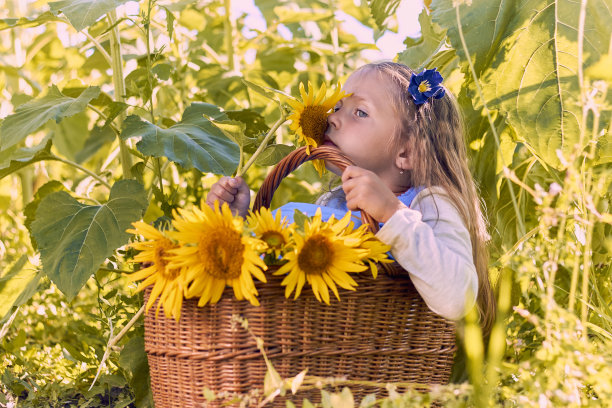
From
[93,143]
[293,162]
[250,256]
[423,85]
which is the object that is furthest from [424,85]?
[93,143]

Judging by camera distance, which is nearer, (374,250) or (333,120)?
(374,250)

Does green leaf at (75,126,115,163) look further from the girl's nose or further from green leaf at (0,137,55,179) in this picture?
the girl's nose

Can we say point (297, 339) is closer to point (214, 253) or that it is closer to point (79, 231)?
point (214, 253)

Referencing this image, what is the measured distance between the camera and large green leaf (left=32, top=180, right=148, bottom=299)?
1.19m

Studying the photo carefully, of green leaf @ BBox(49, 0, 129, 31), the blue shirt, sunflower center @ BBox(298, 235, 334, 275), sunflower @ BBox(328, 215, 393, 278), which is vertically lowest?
sunflower center @ BBox(298, 235, 334, 275)

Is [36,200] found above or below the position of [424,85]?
below

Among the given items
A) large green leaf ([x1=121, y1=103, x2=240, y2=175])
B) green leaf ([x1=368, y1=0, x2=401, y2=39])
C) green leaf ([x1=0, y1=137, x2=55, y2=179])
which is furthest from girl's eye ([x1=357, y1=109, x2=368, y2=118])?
green leaf ([x1=0, y1=137, x2=55, y2=179])

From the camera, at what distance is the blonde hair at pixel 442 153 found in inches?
48.3

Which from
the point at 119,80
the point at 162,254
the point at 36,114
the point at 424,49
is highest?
the point at 424,49

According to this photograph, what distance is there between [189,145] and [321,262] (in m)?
0.42

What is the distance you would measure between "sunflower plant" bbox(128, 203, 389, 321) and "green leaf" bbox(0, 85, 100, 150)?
0.43 m

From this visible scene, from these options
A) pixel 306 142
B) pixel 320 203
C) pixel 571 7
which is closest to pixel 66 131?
pixel 320 203

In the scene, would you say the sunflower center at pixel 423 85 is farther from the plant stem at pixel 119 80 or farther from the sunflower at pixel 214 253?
the plant stem at pixel 119 80

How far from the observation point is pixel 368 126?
1.26m
